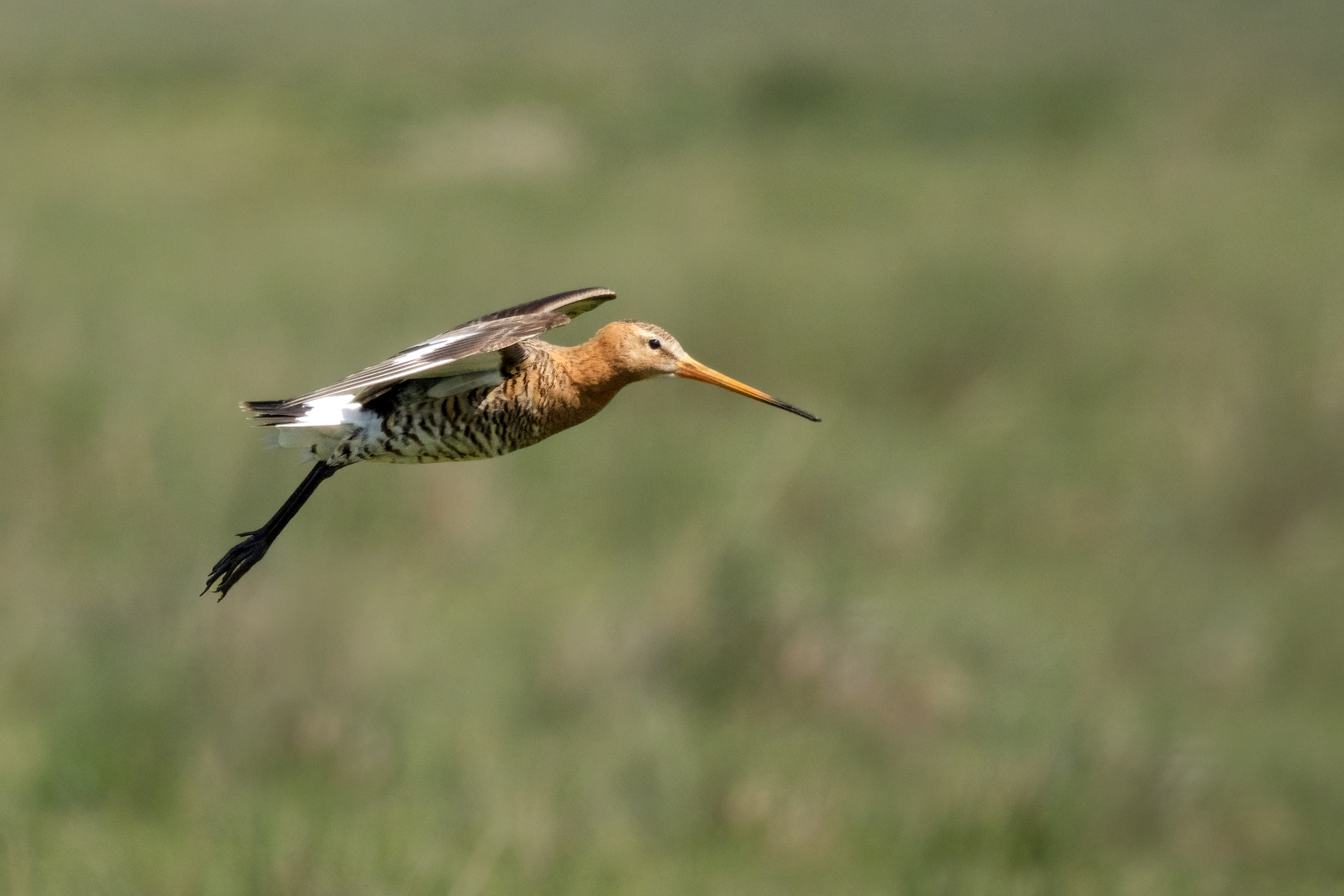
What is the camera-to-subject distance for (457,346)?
3352mm

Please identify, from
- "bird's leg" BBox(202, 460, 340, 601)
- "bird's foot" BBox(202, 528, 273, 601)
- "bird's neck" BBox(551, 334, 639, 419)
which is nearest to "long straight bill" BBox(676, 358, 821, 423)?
"bird's neck" BBox(551, 334, 639, 419)

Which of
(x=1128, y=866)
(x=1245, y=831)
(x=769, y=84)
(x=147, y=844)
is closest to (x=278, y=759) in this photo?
(x=147, y=844)

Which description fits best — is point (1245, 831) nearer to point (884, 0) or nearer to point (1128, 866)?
point (1128, 866)

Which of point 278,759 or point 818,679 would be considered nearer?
point 278,759

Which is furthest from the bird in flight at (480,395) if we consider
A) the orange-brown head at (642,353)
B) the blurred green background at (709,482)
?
the blurred green background at (709,482)

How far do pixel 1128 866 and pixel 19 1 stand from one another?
2523 centimetres

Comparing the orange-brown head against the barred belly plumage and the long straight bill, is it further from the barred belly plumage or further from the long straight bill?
the barred belly plumage

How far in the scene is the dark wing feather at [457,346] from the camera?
322 centimetres

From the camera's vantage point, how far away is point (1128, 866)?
1485cm

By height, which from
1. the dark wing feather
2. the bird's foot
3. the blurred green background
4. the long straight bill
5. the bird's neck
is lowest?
the blurred green background

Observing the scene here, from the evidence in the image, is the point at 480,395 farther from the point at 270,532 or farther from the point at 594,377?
the point at 270,532

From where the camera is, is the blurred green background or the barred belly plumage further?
the blurred green background

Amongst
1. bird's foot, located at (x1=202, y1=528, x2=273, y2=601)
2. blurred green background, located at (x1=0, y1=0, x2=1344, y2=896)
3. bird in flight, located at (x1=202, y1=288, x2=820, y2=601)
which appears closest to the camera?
bird in flight, located at (x1=202, y1=288, x2=820, y2=601)

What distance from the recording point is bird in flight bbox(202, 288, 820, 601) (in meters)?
3.38
